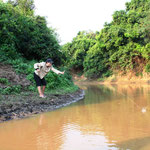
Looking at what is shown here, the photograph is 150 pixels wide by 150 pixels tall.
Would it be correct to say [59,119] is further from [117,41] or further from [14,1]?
[117,41]

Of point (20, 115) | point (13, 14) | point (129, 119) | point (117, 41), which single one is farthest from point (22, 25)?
point (117, 41)

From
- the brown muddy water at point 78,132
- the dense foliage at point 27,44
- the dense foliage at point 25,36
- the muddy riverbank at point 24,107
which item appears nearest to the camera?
the brown muddy water at point 78,132

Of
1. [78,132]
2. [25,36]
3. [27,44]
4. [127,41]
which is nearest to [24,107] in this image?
[78,132]

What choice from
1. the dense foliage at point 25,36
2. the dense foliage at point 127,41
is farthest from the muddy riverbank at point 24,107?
the dense foliage at point 127,41

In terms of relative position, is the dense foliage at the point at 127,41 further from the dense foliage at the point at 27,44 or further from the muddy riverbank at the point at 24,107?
the muddy riverbank at the point at 24,107

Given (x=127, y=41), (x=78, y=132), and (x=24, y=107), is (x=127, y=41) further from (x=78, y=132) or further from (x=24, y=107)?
(x=78, y=132)

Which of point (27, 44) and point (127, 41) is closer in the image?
point (27, 44)

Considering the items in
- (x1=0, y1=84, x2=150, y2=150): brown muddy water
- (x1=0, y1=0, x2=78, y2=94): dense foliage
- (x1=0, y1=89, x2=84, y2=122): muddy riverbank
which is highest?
(x1=0, y1=0, x2=78, y2=94): dense foliage

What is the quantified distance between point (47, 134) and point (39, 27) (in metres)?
12.8

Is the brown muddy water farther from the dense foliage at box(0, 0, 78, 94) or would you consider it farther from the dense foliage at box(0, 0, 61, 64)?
the dense foliage at box(0, 0, 61, 64)

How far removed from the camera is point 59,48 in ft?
48.8

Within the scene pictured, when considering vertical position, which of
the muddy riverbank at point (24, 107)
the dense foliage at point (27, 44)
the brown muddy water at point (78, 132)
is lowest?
the brown muddy water at point (78, 132)

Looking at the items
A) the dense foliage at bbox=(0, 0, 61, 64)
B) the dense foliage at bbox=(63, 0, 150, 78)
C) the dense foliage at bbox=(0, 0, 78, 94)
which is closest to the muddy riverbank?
the dense foliage at bbox=(0, 0, 78, 94)

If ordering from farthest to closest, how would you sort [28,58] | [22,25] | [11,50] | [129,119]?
1. [28,58]
2. [22,25]
3. [11,50]
4. [129,119]
